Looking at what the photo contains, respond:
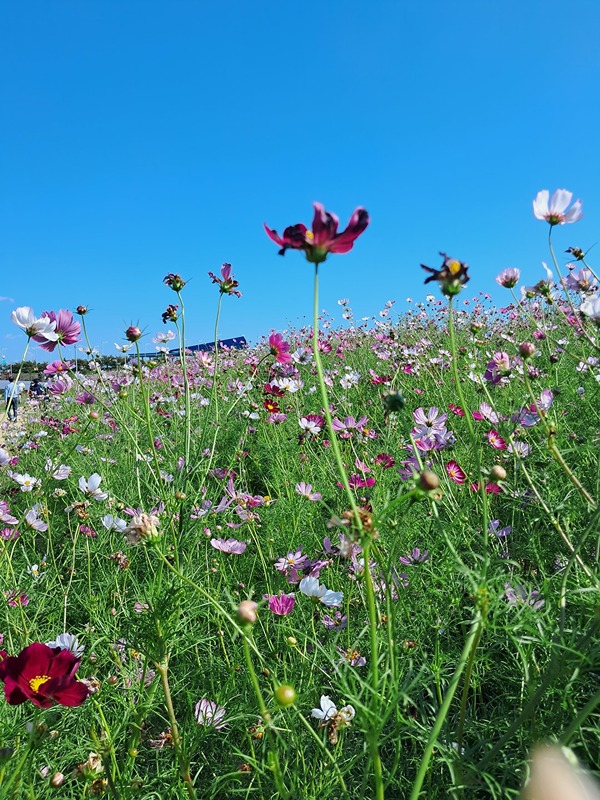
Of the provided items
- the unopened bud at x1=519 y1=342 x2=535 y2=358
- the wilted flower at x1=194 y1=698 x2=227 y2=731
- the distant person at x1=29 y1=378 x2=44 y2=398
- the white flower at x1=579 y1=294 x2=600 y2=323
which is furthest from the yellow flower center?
the distant person at x1=29 y1=378 x2=44 y2=398

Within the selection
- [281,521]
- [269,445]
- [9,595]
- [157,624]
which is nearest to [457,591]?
[157,624]

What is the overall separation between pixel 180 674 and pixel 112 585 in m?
0.44

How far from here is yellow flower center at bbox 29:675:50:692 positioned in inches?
30.4

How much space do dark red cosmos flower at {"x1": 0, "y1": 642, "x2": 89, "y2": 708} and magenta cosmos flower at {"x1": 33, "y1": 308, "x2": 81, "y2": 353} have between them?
0.94 m

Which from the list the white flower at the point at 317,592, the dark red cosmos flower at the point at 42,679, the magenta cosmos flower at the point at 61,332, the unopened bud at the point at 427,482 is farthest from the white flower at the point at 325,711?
the magenta cosmos flower at the point at 61,332

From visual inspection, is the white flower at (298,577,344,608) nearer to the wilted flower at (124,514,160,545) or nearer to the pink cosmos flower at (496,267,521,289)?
the wilted flower at (124,514,160,545)

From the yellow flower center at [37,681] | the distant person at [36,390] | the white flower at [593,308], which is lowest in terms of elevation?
the yellow flower center at [37,681]

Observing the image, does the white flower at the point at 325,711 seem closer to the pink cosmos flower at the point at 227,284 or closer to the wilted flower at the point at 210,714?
the wilted flower at the point at 210,714

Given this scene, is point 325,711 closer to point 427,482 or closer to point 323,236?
point 427,482

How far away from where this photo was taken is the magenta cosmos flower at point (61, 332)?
148 cm

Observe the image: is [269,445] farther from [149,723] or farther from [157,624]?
[157,624]

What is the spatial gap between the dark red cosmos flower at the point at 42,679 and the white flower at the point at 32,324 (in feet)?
3.08

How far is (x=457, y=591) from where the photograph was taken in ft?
4.03

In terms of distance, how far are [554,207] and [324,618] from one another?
126cm
